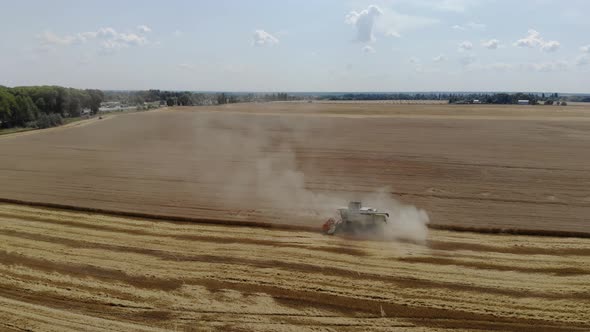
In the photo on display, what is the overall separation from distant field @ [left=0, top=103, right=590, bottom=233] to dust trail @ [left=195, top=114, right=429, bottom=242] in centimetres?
14

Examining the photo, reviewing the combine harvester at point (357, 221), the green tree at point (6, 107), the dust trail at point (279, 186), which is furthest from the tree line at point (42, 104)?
the combine harvester at point (357, 221)

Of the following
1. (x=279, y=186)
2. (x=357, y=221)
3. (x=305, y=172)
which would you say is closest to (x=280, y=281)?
(x=357, y=221)

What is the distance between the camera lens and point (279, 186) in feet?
94.7

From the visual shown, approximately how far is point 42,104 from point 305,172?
240 ft

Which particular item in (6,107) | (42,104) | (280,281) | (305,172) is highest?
(42,104)

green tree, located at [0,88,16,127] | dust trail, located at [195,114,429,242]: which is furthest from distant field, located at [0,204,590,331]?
green tree, located at [0,88,16,127]

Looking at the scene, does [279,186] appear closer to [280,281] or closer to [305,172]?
[305,172]

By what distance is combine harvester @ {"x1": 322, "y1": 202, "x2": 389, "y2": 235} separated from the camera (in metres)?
Answer: 20.2

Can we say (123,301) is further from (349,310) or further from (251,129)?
(251,129)

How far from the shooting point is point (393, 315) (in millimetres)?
13539

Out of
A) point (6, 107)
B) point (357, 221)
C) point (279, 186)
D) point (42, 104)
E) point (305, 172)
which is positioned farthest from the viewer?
point (42, 104)

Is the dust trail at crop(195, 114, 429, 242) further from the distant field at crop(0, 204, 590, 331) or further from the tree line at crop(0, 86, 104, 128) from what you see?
the tree line at crop(0, 86, 104, 128)

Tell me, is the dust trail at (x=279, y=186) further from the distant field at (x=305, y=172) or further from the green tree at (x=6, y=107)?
the green tree at (x=6, y=107)

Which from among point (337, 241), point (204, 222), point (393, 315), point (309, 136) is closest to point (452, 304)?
point (393, 315)
